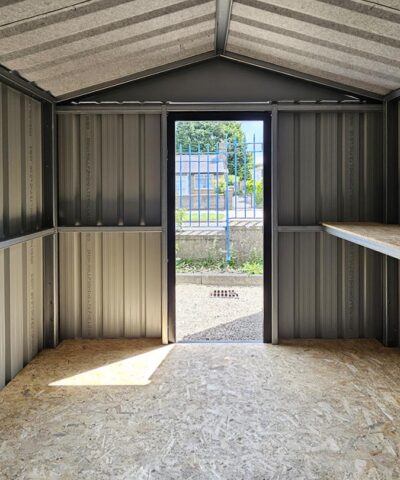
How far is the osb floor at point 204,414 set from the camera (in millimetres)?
2375

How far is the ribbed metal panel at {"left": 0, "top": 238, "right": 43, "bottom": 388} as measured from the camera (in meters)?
3.41

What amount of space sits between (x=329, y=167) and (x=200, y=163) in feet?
8.49

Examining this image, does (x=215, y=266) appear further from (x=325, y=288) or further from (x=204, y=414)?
(x=204, y=414)

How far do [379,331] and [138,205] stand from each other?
265 cm

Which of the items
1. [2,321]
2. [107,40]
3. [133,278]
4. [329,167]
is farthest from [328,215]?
[2,321]

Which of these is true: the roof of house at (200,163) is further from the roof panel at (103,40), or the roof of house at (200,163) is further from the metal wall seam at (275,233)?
the roof panel at (103,40)

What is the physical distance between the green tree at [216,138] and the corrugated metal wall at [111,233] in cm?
222

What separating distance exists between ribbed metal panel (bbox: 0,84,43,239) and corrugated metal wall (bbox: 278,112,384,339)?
2.24m

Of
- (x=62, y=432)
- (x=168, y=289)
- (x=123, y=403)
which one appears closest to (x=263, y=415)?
(x=123, y=403)

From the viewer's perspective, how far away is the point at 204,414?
9.64ft

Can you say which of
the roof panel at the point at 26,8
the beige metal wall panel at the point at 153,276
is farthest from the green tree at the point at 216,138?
the roof panel at the point at 26,8

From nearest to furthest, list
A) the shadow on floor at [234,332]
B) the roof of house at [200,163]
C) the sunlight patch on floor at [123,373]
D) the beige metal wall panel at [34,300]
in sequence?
the sunlight patch on floor at [123,373], the beige metal wall panel at [34,300], the shadow on floor at [234,332], the roof of house at [200,163]

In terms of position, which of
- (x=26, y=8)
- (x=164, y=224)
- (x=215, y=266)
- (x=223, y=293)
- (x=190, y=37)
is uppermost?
(x=190, y=37)

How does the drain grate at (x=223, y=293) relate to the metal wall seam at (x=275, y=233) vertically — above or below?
below
